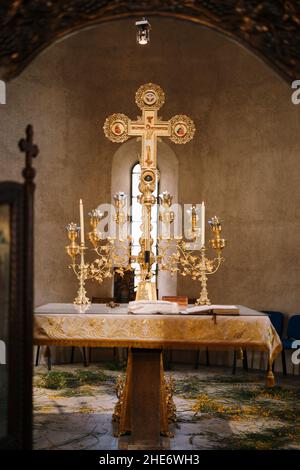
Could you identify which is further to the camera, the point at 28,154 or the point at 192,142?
the point at 192,142

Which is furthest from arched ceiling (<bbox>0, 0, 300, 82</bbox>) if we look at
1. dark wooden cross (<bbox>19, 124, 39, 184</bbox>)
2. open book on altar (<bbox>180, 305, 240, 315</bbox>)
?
open book on altar (<bbox>180, 305, 240, 315</bbox>)

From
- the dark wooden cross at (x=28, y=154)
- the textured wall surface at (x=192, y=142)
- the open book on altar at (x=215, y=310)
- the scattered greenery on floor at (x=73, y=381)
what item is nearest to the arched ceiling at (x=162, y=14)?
the dark wooden cross at (x=28, y=154)

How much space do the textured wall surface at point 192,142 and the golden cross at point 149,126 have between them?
14.0ft

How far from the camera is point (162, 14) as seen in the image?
3.63 metres

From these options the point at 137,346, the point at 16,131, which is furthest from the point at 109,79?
the point at 137,346

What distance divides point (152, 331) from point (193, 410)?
8.01 ft

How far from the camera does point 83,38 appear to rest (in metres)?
11.2

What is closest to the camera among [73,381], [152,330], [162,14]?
[162,14]

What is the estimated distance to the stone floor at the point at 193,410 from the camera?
553 centimetres

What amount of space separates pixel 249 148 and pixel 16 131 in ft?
13.6

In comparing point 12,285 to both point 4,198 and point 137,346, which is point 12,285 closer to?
point 4,198

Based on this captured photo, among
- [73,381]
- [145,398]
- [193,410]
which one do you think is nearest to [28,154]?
[145,398]

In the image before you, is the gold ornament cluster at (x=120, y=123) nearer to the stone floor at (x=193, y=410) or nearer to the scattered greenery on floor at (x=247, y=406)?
the stone floor at (x=193, y=410)

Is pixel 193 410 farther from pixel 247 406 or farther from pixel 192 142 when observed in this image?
pixel 192 142
